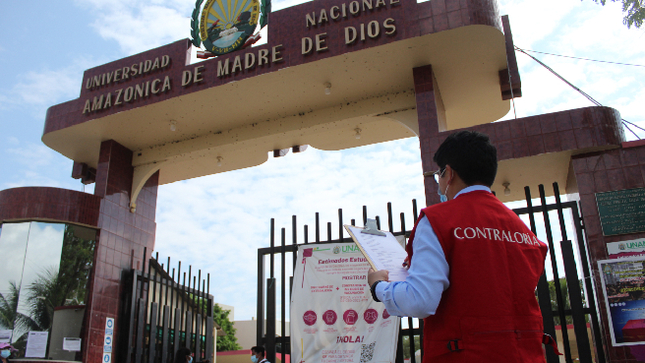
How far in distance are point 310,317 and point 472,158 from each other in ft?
16.6

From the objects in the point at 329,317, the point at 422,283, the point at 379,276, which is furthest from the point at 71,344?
the point at 422,283

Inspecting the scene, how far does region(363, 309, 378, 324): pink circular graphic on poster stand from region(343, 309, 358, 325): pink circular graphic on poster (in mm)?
125

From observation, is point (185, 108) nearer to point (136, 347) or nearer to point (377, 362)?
point (136, 347)

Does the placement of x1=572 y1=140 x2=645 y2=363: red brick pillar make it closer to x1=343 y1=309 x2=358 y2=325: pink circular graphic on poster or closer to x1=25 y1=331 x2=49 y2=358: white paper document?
x1=343 y1=309 x2=358 y2=325: pink circular graphic on poster

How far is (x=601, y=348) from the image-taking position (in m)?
5.87

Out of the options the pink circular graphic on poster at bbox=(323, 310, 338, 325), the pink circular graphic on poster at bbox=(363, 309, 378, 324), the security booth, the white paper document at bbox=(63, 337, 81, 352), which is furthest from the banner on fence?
the white paper document at bbox=(63, 337, 81, 352)

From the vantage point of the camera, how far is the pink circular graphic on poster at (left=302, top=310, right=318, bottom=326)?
6699mm

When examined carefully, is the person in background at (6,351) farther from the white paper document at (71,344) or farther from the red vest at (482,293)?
the red vest at (482,293)

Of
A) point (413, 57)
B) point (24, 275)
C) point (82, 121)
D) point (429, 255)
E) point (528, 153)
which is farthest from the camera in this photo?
point (82, 121)

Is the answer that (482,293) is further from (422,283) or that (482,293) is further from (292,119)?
(292,119)

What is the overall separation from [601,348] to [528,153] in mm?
2619

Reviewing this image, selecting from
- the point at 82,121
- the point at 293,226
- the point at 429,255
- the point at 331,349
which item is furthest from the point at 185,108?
the point at 429,255

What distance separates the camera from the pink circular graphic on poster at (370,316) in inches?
253

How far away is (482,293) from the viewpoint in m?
1.84
